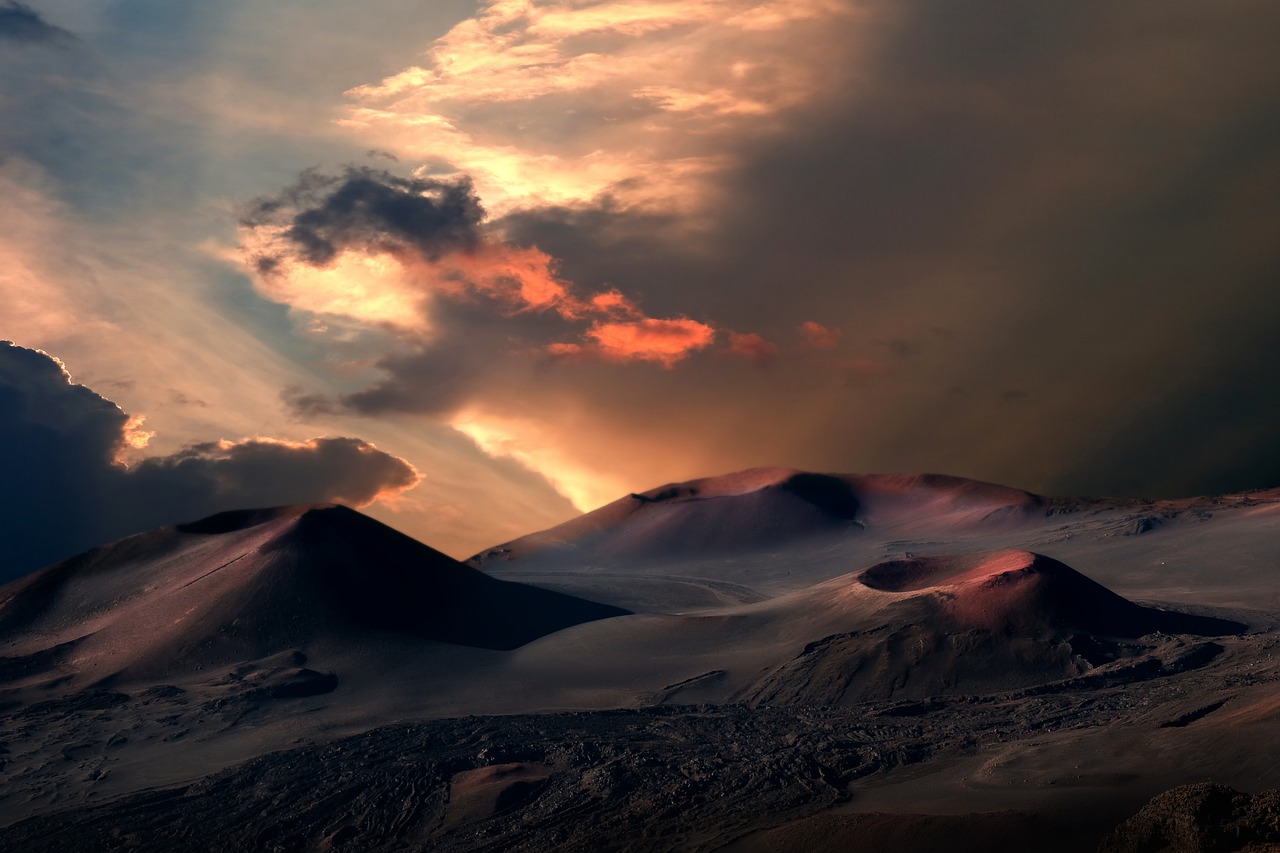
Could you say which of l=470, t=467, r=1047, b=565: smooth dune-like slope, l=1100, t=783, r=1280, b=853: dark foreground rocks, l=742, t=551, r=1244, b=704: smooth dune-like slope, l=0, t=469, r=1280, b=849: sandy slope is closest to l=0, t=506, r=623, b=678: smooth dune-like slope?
l=0, t=469, r=1280, b=849: sandy slope

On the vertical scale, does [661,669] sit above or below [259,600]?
below

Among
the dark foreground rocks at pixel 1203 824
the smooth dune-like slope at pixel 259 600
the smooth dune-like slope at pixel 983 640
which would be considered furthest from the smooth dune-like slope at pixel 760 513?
the dark foreground rocks at pixel 1203 824

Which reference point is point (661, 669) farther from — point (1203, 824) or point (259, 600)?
point (1203, 824)

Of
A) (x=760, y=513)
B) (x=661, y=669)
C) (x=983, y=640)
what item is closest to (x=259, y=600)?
(x=661, y=669)

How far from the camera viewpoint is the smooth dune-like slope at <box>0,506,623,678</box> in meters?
51.0

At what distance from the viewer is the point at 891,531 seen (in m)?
101

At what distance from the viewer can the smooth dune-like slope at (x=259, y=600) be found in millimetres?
51031

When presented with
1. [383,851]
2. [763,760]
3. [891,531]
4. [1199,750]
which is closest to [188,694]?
[383,851]

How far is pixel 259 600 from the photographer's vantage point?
174ft

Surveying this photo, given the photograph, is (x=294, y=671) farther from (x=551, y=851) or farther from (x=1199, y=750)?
(x=1199, y=750)

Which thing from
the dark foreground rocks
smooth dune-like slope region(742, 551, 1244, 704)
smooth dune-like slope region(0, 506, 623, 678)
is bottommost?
the dark foreground rocks

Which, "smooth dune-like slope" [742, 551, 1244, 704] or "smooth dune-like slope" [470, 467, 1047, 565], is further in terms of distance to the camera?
"smooth dune-like slope" [470, 467, 1047, 565]

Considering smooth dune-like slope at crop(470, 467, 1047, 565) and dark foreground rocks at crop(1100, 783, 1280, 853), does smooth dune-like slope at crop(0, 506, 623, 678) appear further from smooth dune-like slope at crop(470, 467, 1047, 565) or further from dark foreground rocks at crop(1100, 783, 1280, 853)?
smooth dune-like slope at crop(470, 467, 1047, 565)

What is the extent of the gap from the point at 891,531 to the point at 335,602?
196ft
